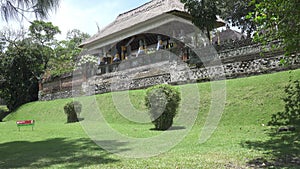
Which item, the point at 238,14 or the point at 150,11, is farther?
the point at 238,14

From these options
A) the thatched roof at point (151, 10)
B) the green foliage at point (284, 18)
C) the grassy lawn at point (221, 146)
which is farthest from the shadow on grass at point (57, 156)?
the thatched roof at point (151, 10)

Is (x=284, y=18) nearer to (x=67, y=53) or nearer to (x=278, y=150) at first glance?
(x=278, y=150)

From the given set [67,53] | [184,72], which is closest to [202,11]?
[184,72]

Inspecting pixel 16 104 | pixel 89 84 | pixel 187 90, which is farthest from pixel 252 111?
pixel 16 104

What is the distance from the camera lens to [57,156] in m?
6.46

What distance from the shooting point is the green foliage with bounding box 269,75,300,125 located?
8891 mm

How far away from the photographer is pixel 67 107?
15352 millimetres

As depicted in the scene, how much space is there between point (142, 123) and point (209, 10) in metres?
8.81

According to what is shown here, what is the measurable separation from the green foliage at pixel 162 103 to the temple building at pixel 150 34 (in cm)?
745

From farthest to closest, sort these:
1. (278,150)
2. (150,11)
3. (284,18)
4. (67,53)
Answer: (67,53)
(150,11)
(284,18)
(278,150)

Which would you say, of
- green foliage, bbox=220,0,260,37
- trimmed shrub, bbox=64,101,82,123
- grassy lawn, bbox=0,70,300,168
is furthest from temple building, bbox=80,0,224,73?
grassy lawn, bbox=0,70,300,168

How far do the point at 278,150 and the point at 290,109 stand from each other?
150 inches

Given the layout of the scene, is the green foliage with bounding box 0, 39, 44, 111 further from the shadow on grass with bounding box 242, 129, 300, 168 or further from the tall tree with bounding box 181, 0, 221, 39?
the shadow on grass with bounding box 242, 129, 300, 168

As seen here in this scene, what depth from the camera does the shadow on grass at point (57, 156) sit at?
5672 millimetres
